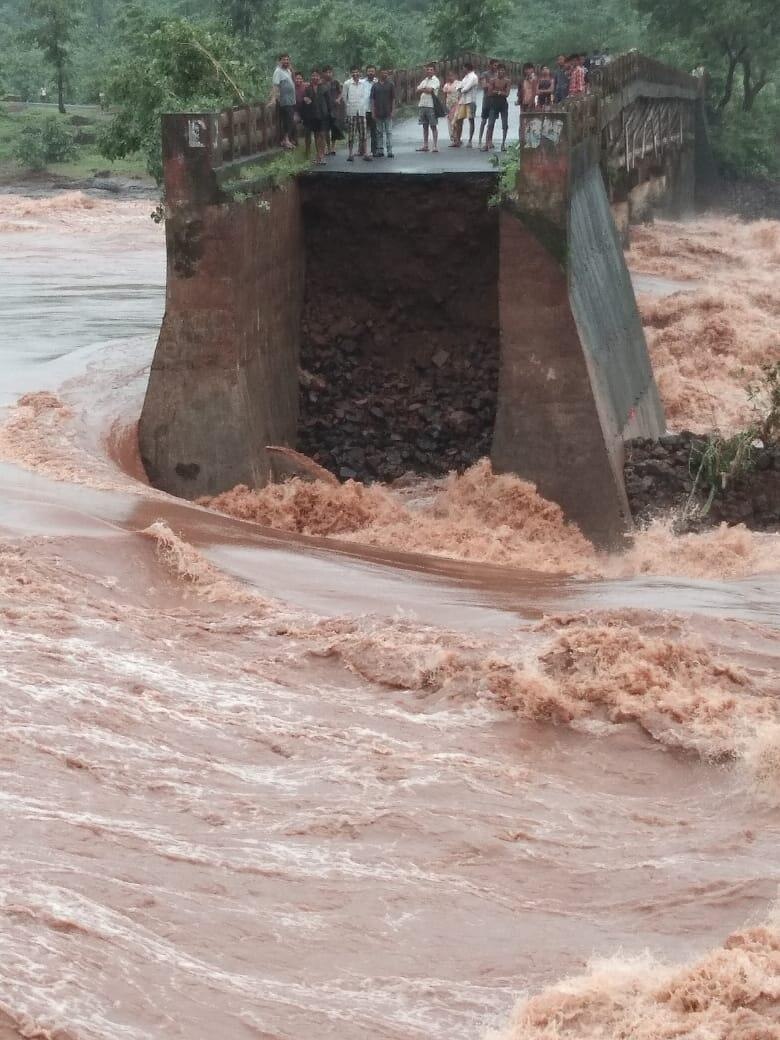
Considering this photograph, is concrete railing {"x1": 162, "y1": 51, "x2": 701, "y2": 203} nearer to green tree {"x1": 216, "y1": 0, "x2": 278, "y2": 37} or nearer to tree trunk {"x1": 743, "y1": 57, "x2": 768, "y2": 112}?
green tree {"x1": 216, "y1": 0, "x2": 278, "y2": 37}

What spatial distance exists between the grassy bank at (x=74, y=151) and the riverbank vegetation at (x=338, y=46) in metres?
0.45

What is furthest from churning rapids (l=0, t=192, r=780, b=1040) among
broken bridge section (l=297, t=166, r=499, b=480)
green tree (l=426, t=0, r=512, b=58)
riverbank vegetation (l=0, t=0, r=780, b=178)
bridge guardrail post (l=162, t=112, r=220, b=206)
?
green tree (l=426, t=0, r=512, b=58)

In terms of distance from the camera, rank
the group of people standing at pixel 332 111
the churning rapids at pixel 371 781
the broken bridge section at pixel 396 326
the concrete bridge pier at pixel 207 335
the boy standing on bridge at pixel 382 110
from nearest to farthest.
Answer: the churning rapids at pixel 371 781 → the concrete bridge pier at pixel 207 335 → the broken bridge section at pixel 396 326 → the group of people standing at pixel 332 111 → the boy standing on bridge at pixel 382 110

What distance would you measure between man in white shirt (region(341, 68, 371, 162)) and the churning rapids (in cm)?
550

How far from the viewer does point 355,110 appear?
1759 centimetres

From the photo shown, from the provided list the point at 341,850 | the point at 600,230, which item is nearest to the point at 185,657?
the point at 341,850

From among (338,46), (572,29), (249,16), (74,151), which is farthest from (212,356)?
(572,29)

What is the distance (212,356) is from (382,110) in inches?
175

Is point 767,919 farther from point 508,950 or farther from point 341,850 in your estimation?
point 341,850

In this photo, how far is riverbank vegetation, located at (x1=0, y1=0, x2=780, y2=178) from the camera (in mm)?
22250

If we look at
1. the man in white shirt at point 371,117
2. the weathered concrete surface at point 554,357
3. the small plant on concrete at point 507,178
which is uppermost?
the man in white shirt at point 371,117

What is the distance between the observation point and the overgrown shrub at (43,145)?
42.5 meters

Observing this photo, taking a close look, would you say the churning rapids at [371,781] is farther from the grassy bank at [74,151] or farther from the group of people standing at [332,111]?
the grassy bank at [74,151]

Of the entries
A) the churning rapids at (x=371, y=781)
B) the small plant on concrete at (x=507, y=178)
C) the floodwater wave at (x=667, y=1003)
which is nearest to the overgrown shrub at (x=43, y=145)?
the small plant on concrete at (x=507, y=178)
